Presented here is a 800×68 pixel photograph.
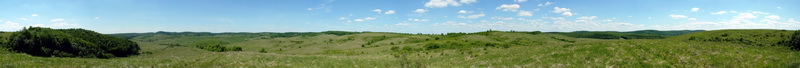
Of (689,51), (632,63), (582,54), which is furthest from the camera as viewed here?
(582,54)

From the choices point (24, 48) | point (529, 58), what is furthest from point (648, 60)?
point (24, 48)

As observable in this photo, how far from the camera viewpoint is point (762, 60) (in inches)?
790

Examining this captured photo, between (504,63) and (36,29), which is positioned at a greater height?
(36,29)

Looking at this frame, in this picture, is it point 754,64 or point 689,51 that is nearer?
point 754,64

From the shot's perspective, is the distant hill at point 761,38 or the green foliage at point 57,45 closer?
the green foliage at point 57,45

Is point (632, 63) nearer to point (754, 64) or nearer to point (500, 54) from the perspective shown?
point (754, 64)

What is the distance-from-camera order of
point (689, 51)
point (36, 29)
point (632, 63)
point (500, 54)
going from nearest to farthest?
point (632, 63)
point (689, 51)
point (500, 54)
point (36, 29)

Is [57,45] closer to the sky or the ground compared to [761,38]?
closer to the ground

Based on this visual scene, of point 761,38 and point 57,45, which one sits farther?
point 761,38

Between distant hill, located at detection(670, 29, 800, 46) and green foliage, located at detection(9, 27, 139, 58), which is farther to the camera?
distant hill, located at detection(670, 29, 800, 46)

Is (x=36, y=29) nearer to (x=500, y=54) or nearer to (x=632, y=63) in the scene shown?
(x=500, y=54)

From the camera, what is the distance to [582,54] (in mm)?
27375

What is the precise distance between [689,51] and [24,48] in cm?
5608

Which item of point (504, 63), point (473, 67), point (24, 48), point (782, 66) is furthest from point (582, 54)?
point (24, 48)
